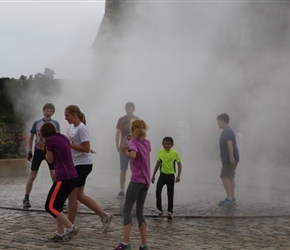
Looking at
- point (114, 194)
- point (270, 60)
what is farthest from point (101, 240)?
point (270, 60)

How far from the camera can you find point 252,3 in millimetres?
25672

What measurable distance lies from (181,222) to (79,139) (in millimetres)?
1734

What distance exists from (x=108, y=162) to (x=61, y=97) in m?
2.71

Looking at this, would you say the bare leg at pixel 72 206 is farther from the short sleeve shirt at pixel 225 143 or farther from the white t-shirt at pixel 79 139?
the short sleeve shirt at pixel 225 143

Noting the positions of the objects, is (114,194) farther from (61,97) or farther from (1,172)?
(61,97)

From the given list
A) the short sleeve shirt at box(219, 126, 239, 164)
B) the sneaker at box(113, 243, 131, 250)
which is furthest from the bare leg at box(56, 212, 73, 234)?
the short sleeve shirt at box(219, 126, 239, 164)

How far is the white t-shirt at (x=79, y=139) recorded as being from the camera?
665 centimetres

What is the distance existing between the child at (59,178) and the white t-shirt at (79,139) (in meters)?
0.41

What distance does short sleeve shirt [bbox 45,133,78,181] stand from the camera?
6160mm

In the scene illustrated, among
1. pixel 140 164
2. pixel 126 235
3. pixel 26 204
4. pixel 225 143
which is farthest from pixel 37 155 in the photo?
pixel 126 235

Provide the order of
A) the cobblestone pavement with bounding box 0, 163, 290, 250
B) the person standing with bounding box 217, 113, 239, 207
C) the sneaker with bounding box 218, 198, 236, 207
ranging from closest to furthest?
the cobblestone pavement with bounding box 0, 163, 290, 250, the sneaker with bounding box 218, 198, 236, 207, the person standing with bounding box 217, 113, 239, 207

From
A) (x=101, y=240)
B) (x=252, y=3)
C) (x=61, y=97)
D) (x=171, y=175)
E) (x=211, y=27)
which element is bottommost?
(x=101, y=240)

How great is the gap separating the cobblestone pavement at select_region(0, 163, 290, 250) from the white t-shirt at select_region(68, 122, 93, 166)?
0.74 m

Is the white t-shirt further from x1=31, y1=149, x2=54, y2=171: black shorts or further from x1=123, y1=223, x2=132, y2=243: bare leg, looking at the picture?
x1=31, y1=149, x2=54, y2=171: black shorts
